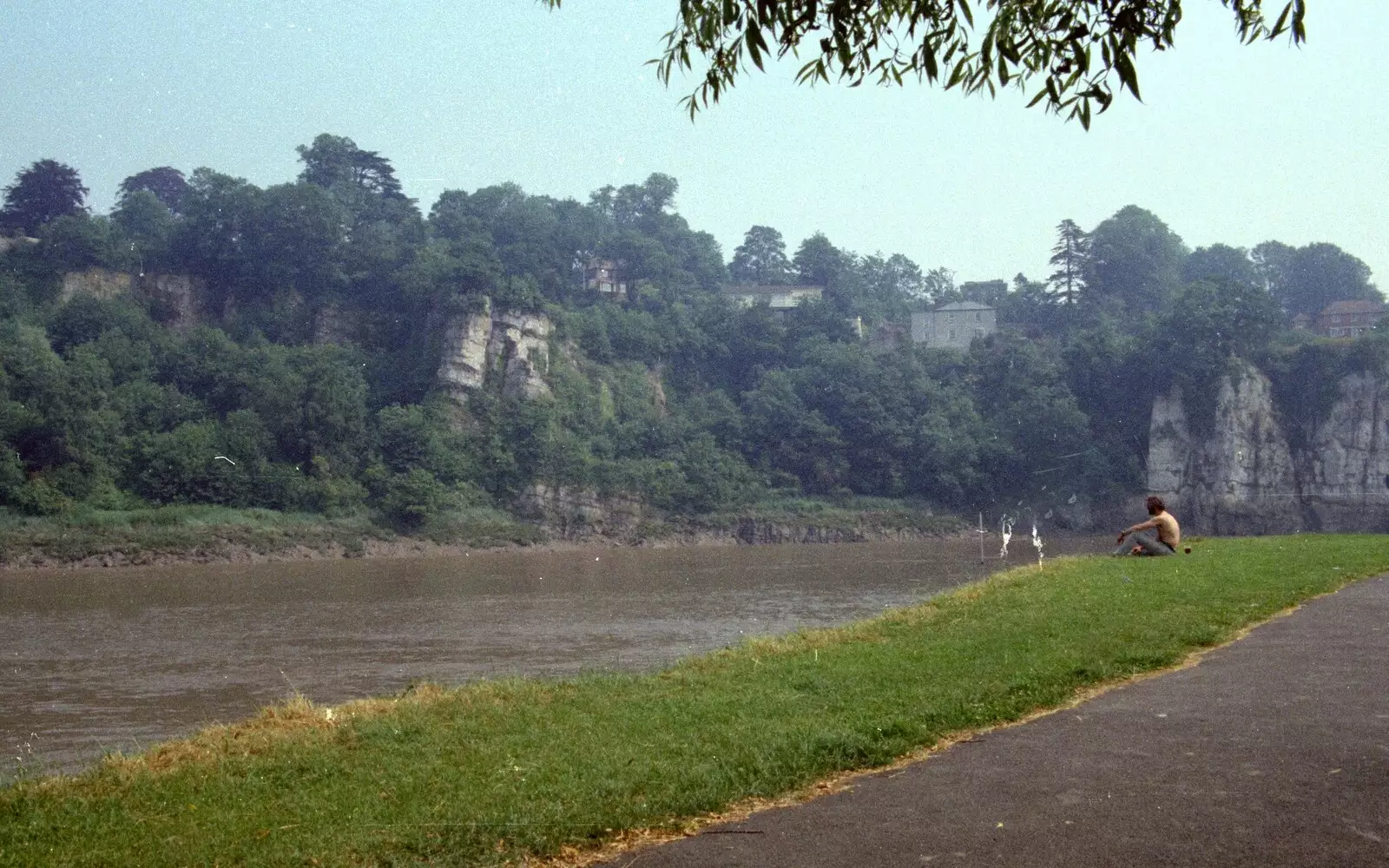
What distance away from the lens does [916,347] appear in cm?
10594

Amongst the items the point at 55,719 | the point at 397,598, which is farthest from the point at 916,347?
the point at 55,719

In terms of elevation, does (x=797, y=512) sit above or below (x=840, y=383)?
below

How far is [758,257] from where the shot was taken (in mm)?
155750

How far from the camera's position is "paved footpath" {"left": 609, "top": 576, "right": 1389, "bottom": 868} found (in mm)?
6277

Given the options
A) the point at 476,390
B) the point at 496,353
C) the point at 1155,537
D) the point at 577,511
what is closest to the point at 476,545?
the point at 577,511

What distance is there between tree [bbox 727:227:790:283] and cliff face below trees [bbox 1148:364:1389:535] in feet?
244

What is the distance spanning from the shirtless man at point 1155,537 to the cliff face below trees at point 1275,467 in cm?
6647

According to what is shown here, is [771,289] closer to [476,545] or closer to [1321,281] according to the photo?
[1321,281]

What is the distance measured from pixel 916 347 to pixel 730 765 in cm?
9989

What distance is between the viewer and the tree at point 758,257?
154625 millimetres

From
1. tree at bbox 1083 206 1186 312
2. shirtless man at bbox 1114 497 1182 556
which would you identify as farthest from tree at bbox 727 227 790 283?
shirtless man at bbox 1114 497 1182 556

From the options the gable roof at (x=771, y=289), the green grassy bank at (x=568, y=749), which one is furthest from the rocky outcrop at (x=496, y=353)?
the green grassy bank at (x=568, y=749)

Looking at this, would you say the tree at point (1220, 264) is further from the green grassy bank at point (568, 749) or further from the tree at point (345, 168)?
the green grassy bank at point (568, 749)

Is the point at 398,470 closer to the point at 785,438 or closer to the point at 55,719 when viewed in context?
the point at 785,438
